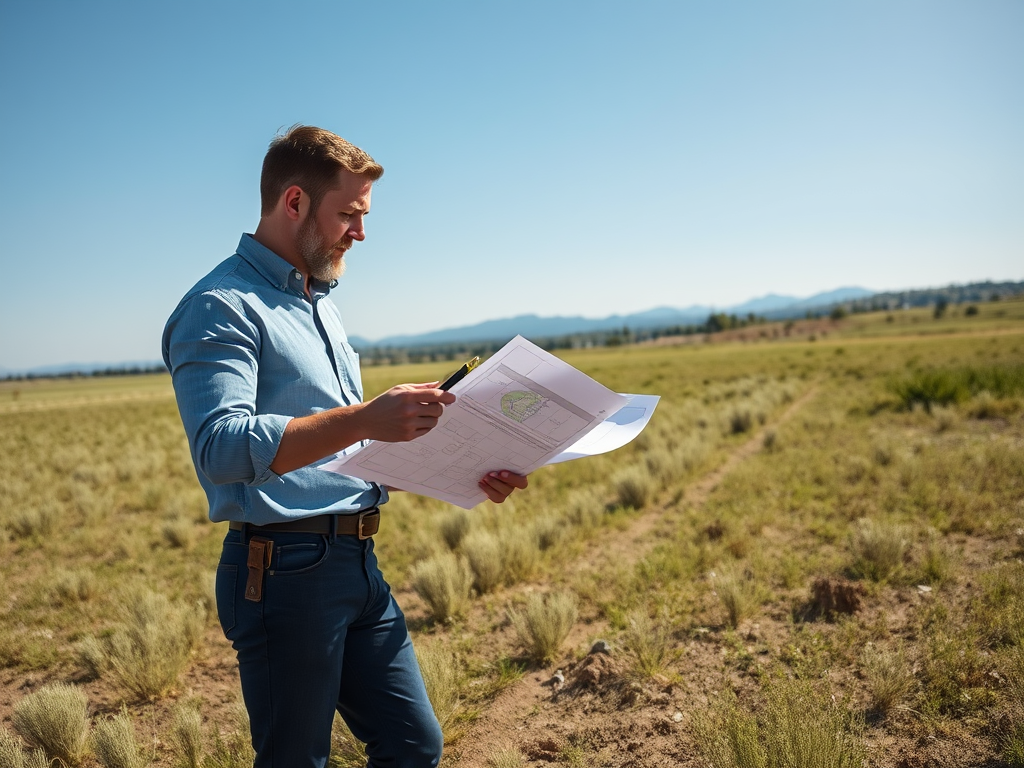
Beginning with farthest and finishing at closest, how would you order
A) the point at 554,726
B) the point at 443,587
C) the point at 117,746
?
the point at 443,587, the point at 554,726, the point at 117,746

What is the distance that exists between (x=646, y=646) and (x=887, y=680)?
4.45 ft

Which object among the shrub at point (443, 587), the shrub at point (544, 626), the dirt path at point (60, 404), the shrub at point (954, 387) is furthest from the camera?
the dirt path at point (60, 404)

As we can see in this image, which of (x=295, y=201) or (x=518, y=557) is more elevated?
(x=295, y=201)

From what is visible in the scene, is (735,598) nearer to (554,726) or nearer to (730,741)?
(554,726)

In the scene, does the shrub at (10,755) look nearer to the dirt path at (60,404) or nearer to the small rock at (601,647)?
the small rock at (601,647)

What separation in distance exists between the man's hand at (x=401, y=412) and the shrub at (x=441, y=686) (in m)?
2.52

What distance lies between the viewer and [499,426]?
197 centimetres

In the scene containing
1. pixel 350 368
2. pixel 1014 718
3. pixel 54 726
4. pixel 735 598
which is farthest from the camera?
pixel 735 598

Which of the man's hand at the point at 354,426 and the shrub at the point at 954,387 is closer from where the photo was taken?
the man's hand at the point at 354,426

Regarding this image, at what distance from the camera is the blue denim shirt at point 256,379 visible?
4.99 feet

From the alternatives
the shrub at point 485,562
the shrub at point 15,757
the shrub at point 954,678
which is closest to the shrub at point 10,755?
the shrub at point 15,757

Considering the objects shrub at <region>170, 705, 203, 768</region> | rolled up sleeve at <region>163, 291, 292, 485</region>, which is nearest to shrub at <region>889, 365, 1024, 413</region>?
shrub at <region>170, 705, 203, 768</region>

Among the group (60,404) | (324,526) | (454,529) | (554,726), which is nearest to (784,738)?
(554,726)

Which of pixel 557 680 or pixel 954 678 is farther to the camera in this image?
pixel 557 680
